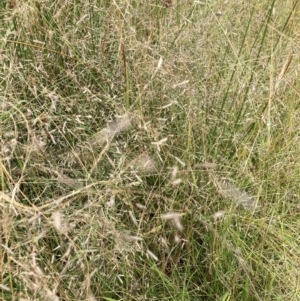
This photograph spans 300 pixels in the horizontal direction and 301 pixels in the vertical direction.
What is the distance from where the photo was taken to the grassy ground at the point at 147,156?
1205mm

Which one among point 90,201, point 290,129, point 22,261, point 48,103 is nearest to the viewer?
point 22,261

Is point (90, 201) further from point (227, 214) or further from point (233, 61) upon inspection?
point (233, 61)

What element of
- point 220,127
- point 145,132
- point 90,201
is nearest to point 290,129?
point 220,127

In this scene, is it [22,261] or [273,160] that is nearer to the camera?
[22,261]

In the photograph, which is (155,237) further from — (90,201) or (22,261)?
(22,261)

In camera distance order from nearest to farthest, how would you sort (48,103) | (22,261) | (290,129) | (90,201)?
(22,261) < (90,201) < (48,103) < (290,129)

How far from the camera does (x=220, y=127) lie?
1.50 meters

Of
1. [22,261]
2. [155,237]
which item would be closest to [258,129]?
[155,237]

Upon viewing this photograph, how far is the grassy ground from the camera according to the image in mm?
1205

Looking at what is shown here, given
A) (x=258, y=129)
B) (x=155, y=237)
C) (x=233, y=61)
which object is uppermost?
(x=233, y=61)

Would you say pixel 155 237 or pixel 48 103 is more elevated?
pixel 48 103

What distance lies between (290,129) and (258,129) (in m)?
0.10

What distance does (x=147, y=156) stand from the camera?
1.35m

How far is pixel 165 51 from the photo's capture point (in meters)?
1.52
